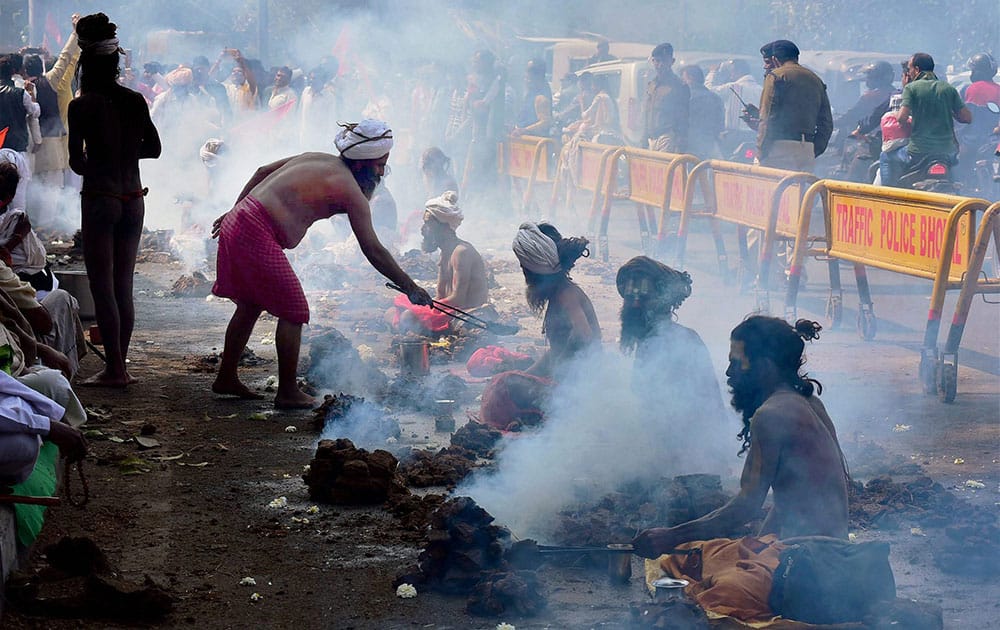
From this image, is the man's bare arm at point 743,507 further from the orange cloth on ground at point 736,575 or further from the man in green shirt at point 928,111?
the man in green shirt at point 928,111

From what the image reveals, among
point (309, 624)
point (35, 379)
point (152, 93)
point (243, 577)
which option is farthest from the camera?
point (152, 93)

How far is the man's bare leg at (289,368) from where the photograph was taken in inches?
291

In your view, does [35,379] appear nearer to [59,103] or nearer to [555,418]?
[555,418]

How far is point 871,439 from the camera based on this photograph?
7.04 metres

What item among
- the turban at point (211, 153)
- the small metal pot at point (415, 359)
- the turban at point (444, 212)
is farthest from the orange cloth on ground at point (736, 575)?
the turban at point (211, 153)

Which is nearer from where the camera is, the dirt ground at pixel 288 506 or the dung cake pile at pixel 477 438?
the dirt ground at pixel 288 506

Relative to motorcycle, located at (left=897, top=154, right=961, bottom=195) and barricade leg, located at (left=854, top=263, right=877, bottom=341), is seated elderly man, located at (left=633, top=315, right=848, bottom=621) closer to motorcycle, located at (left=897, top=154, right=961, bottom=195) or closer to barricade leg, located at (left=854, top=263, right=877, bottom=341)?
barricade leg, located at (left=854, top=263, right=877, bottom=341)

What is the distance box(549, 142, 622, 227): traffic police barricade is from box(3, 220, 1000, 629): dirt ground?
5.98 m

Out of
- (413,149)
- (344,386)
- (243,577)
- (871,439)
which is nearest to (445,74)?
(413,149)

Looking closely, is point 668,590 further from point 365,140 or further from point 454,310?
point 454,310

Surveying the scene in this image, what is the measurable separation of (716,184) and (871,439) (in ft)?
18.7

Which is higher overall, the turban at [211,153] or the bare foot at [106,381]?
the turban at [211,153]

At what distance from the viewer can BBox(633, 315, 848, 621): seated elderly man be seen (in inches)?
168

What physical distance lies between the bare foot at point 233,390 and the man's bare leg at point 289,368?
0.73 ft
